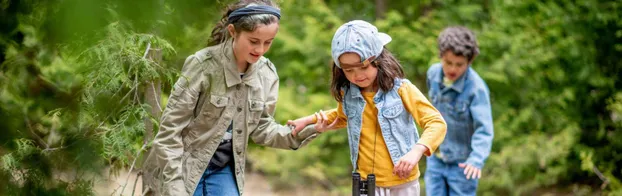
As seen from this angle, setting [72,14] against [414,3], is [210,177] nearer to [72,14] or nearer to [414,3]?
[72,14]

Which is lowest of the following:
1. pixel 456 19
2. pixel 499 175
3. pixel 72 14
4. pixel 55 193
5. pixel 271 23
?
pixel 499 175

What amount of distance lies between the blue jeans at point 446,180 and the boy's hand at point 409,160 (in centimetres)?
132

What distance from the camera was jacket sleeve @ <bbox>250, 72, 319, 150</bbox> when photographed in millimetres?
3527

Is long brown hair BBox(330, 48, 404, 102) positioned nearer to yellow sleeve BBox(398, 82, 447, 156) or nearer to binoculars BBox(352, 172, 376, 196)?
yellow sleeve BBox(398, 82, 447, 156)

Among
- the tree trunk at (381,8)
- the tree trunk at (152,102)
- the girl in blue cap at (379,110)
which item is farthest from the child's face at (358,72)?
the tree trunk at (381,8)

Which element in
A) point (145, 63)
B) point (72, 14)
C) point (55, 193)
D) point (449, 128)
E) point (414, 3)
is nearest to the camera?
point (72, 14)

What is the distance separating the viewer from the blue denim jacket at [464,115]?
445cm

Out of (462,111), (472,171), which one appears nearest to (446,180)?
(472,171)

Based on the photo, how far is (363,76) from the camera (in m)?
3.31

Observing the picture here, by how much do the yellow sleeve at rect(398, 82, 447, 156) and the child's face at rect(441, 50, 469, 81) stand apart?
1225mm

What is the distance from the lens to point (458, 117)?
457 centimetres

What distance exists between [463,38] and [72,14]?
12.9 feet

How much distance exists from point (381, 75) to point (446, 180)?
1.39 meters

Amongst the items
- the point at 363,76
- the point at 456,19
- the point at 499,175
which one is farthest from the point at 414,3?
the point at 363,76
